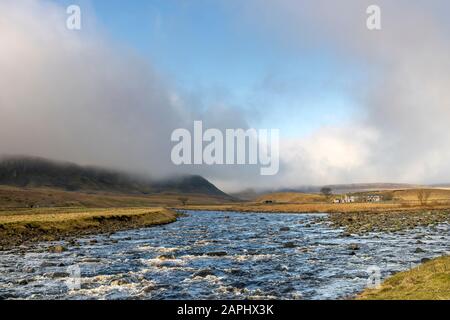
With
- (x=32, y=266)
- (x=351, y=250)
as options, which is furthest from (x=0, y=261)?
(x=351, y=250)

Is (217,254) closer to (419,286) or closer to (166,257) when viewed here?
(166,257)

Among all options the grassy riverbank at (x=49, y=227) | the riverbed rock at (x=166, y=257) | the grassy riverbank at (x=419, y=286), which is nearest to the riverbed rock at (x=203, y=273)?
the riverbed rock at (x=166, y=257)

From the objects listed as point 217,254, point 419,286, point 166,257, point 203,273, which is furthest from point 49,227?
point 419,286

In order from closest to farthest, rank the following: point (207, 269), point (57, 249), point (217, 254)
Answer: point (207, 269) → point (217, 254) → point (57, 249)

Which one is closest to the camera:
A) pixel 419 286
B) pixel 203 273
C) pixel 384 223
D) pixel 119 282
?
pixel 419 286

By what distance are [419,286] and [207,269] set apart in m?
18.6

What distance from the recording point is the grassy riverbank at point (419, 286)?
68.7 ft

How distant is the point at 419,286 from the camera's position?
76.7 feet

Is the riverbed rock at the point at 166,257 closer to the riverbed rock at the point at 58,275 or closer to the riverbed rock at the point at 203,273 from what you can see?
the riverbed rock at the point at 203,273

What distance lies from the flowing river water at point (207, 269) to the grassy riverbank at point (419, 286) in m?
2.17

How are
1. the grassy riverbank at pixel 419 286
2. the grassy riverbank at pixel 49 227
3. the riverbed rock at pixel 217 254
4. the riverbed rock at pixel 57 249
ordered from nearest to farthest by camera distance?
the grassy riverbank at pixel 419 286 < the riverbed rock at pixel 217 254 < the riverbed rock at pixel 57 249 < the grassy riverbank at pixel 49 227
